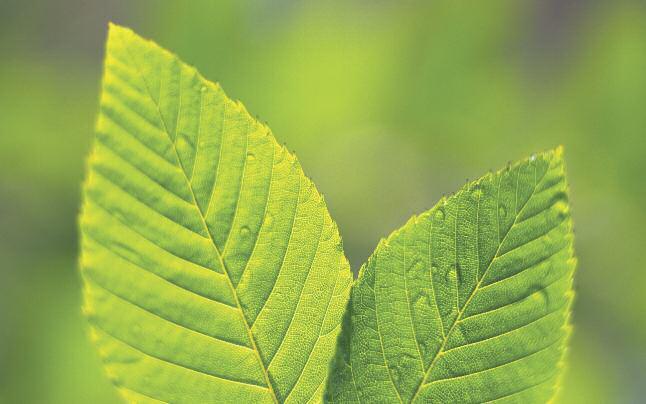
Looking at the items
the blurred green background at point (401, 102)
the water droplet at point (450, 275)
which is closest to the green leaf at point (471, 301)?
the water droplet at point (450, 275)

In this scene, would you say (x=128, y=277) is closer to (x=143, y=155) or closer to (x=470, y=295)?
(x=143, y=155)

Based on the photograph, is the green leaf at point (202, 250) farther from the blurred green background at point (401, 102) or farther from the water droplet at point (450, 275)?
the blurred green background at point (401, 102)

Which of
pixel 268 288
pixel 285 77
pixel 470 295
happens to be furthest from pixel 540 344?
pixel 285 77

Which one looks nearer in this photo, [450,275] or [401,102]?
[450,275]

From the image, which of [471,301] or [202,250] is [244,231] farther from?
[471,301]

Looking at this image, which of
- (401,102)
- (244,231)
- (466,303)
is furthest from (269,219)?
(401,102)

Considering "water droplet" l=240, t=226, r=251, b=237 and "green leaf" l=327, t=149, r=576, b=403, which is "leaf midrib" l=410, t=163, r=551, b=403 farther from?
"water droplet" l=240, t=226, r=251, b=237
